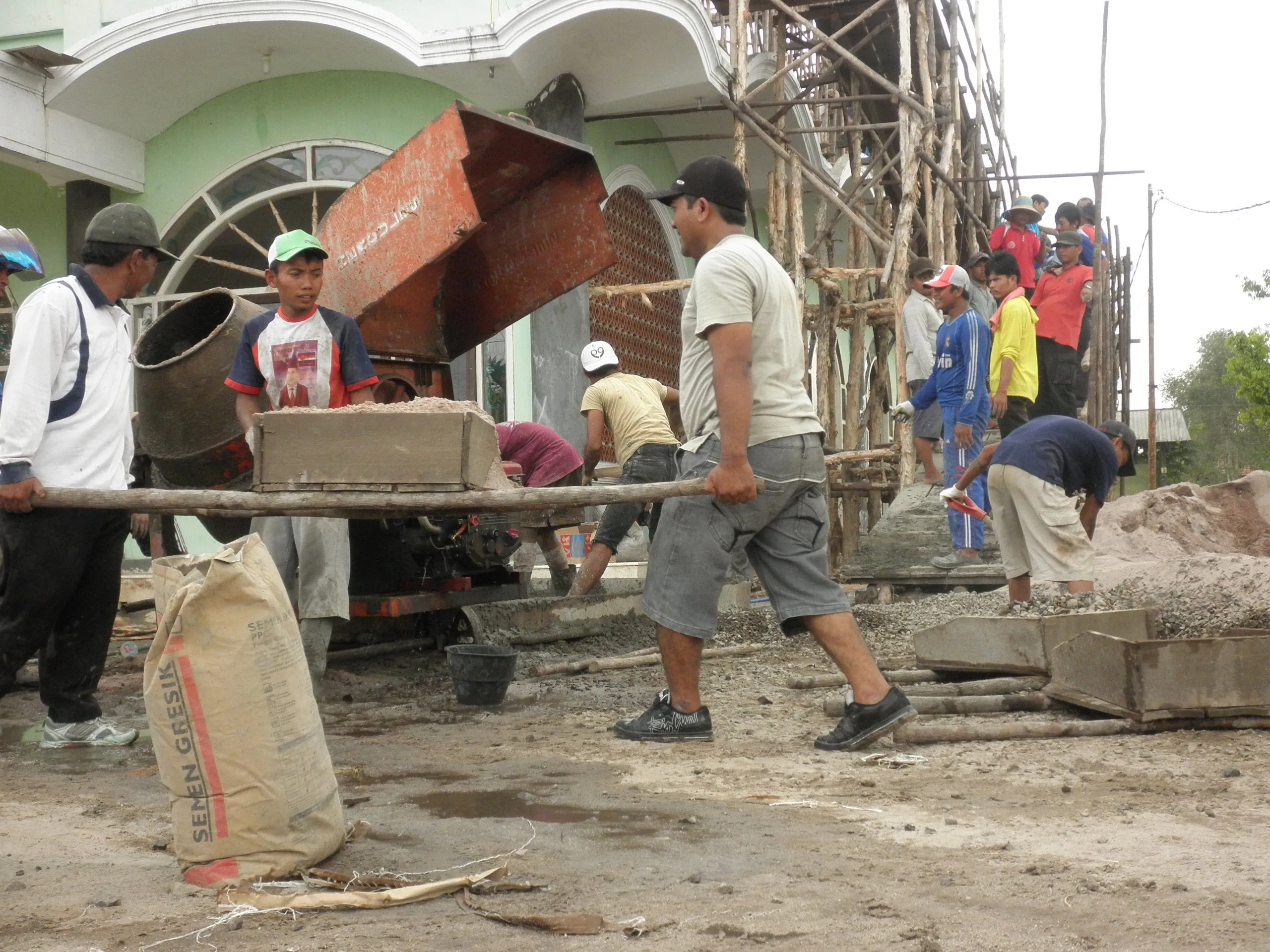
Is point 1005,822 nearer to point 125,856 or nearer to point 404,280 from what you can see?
point 125,856

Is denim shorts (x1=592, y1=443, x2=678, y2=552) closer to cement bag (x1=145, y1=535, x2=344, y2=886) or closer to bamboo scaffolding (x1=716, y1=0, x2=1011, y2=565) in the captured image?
bamboo scaffolding (x1=716, y1=0, x2=1011, y2=565)

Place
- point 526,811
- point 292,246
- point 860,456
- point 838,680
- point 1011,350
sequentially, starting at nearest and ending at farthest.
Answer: point 526,811 < point 292,246 < point 838,680 < point 1011,350 < point 860,456

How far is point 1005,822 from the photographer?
3.28 metres

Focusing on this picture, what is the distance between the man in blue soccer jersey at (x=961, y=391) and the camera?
8.36 m

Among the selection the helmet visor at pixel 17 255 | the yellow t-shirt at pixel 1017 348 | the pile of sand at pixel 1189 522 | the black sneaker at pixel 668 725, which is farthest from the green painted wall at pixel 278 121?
the black sneaker at pixel 668 725

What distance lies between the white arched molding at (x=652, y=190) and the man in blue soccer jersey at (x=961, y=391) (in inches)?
116

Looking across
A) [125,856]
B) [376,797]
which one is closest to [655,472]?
[376,797]

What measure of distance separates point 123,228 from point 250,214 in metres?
7.16

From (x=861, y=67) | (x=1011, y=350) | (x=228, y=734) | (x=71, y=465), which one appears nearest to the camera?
(x=228, y=734)

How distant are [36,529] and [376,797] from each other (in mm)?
1648

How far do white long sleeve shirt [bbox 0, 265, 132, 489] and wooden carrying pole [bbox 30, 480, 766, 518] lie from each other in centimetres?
35

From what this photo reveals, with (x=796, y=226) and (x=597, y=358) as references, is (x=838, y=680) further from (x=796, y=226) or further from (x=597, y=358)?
(x=796, y=226)

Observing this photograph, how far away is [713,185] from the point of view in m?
4.51

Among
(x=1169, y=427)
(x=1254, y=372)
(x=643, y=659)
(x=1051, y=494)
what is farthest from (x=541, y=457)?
(x=1169, y=427)
